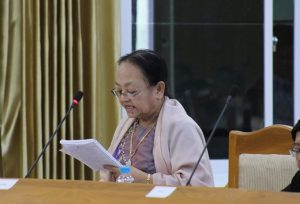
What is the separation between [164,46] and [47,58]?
2.86 feet

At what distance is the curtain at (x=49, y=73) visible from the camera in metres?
3.30

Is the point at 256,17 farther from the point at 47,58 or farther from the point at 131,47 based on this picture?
the point at 47,58

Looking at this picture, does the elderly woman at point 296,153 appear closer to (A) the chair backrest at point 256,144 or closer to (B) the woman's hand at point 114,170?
(A) the chair backrest at point 256,144

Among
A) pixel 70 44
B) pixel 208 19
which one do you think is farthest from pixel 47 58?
pixel 208 19

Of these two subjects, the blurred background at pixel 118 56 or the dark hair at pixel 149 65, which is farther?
the blurred background at pixel 118 56

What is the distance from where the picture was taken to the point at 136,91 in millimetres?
2326

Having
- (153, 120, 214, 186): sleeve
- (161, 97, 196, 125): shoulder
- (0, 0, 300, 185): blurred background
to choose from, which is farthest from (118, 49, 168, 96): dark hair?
(0, 0, 300, 185): blurred background

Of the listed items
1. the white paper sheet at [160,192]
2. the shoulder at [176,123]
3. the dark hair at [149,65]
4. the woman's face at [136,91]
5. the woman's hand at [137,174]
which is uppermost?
the dark hair at [149,65]

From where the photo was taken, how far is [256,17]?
388 cm

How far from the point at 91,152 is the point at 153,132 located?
319 millimetres

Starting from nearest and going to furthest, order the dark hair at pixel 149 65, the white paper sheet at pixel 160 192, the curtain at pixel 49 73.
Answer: the white paper sheet at pixel 160 192, the dark hair at pixel 149 65, the curtain at pixel 49 73

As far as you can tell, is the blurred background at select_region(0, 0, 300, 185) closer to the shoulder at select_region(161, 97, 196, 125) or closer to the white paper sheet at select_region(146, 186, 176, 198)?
the shoulder at select_region(161, 97, 196, 125)

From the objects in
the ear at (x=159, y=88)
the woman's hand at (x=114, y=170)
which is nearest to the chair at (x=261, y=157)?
the ear at (x=159, y=88)

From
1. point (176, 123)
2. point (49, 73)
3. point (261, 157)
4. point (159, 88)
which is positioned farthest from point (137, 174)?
point (49, 73)
